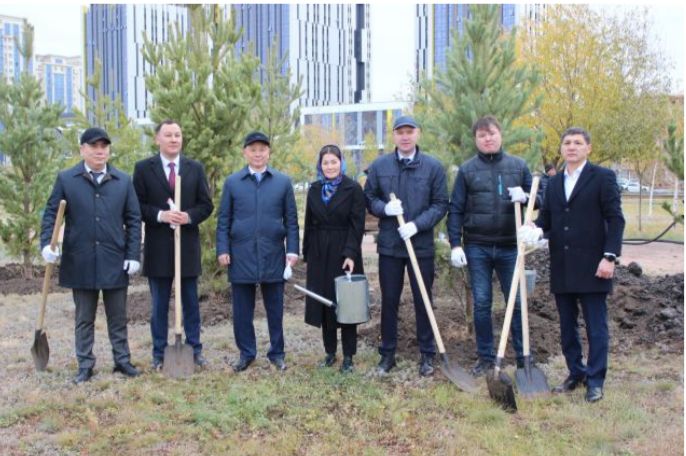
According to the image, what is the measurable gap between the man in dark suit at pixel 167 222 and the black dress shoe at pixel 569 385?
9.27 ft

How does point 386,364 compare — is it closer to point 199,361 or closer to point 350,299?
point 350,299

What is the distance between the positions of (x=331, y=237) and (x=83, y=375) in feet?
7.26

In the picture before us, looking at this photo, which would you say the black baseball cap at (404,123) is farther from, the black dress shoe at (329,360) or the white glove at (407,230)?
the black dress shoe at (329,360)

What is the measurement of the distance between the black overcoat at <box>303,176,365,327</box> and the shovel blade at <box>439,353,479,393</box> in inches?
37.7

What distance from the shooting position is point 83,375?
17.6ft

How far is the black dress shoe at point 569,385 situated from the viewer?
4.93 m

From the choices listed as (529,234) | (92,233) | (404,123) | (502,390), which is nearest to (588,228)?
(529,234)

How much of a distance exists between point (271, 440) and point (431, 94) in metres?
3.88

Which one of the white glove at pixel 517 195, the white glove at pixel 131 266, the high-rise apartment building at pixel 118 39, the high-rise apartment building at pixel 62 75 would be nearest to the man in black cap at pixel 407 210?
the white glove at pixel 517 195

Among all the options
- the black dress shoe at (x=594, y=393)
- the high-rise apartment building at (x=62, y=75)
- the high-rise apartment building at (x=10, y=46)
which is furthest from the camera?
the high-rise apartment building at (x=62, y=75)

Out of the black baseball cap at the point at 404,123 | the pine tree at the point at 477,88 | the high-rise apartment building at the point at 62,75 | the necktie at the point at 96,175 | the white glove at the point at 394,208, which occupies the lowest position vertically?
the white glove at the point at 394,208

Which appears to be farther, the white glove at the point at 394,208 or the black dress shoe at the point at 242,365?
the black dress shoe at the point at 242,365

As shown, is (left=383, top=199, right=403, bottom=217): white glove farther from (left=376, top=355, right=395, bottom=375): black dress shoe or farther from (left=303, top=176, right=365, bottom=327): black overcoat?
(left=376, top=355, right=395, bottom=375): black dress shoe

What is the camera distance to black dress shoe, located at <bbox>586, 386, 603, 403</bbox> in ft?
15.3
